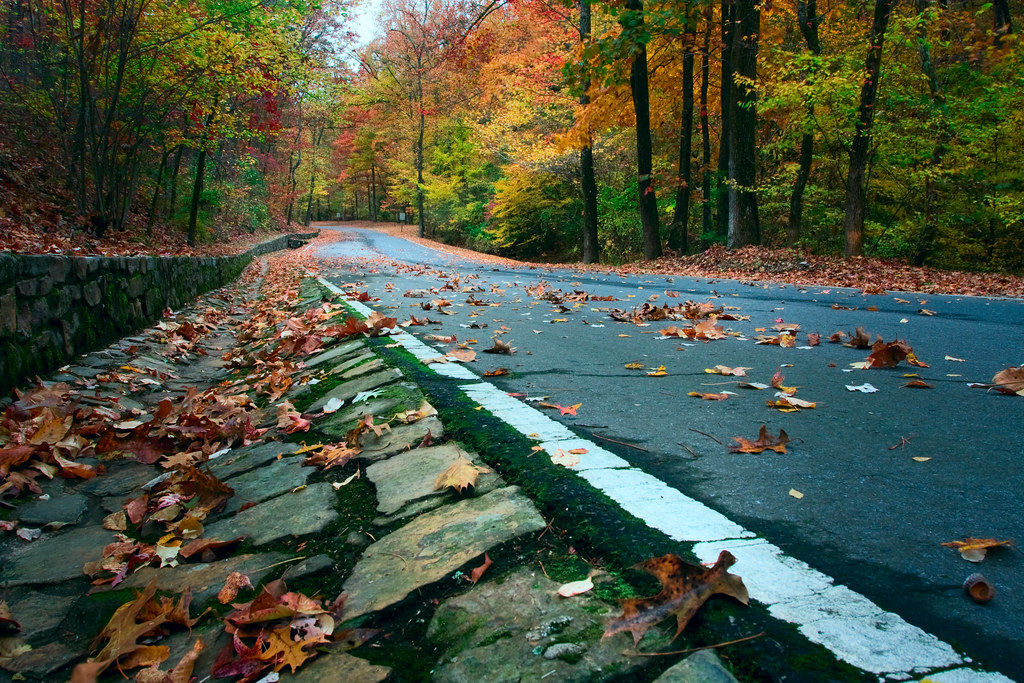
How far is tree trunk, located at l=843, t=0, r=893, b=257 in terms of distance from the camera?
12609mm

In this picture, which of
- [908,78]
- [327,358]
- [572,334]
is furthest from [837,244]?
[327,358]

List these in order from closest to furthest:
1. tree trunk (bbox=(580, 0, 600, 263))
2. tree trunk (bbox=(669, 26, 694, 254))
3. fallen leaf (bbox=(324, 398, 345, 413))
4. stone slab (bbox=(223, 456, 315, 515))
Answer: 1. stone slab (bbox=(223, 456, 315, 515))
2. fallen leaf (bbox=(324, 398, 345, 413))
3. tree trunk (bbox=(669, 26, 694, 254))
4. tree trunk (bbox=(580, 0, 600, 263))

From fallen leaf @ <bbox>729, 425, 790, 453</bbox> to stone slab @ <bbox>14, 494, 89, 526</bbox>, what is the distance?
2734 millimetres

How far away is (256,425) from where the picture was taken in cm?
358

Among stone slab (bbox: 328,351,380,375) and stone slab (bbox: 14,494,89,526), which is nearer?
stone slab (bbox: 14,494,89,526)

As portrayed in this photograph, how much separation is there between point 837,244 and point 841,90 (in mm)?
8617

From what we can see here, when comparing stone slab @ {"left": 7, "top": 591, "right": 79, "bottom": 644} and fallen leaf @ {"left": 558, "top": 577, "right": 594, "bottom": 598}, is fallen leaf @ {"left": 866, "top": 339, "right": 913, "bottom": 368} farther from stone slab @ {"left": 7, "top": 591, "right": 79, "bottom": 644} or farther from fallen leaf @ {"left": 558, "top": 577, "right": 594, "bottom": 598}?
stone slab @ {"left": 7, "top": 591, "right": 79, "bottom": 644}

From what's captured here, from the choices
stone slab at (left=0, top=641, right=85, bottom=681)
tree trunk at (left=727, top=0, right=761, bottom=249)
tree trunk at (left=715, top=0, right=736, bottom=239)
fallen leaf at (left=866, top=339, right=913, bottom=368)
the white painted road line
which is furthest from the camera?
tree trunk at (left=715, top=0, right=736, bottom=239)

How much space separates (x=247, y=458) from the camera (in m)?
3.04

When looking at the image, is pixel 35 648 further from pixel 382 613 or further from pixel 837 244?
pixel 837 244

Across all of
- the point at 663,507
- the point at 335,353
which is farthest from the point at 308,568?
the point at 335,353

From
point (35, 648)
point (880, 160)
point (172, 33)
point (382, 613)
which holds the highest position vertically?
point (172, 33)

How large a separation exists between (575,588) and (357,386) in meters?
2.54

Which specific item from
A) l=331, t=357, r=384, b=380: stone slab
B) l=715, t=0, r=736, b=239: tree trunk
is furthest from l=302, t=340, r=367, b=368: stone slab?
l=715, t=0, r=736, b=239: tree trunk
